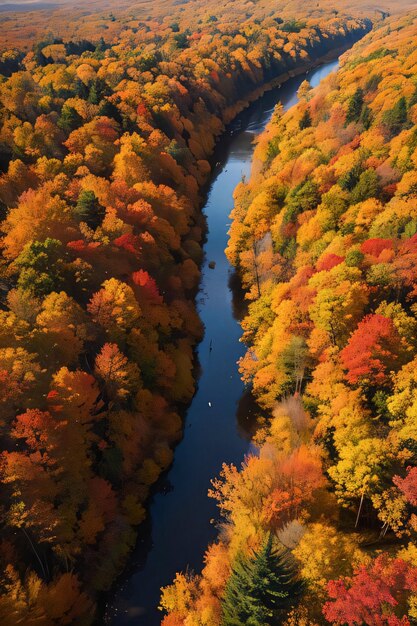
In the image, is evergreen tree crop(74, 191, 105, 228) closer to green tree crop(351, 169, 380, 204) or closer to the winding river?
the winding river

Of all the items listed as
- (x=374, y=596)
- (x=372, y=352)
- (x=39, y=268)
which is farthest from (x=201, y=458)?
(x=39, y=268)

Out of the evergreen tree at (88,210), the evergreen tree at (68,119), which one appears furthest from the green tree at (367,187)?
the evergreen tree at (68,119)

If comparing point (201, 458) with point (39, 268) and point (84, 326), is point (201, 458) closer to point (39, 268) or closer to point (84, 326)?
point (84, 326)

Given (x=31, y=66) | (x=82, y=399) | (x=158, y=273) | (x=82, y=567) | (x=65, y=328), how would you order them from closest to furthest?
(x=82, y=567) → (x=82, y=399) → (x=65, y=328) → (x=158, y=273) → (x=31, y=66)

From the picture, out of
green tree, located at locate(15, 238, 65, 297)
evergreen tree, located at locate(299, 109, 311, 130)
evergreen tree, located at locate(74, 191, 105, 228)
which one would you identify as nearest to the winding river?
evergreen tree, located at locate(74, 191, 105, 228)

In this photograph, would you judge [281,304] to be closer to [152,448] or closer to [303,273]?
[303,273]

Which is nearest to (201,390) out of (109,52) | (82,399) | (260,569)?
(82,399)
